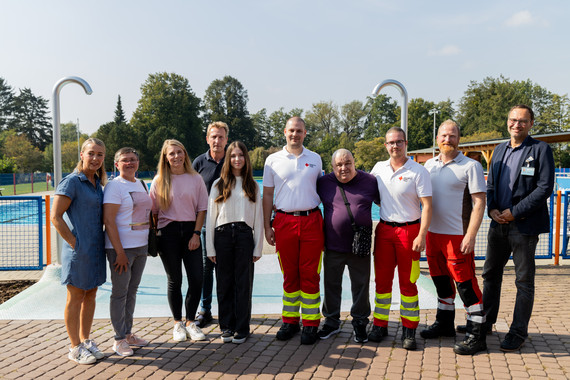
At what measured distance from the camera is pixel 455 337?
14.6 ft

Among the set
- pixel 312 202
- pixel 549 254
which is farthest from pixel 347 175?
pixel 549 254

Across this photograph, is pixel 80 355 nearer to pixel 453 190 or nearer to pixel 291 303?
pixel 291 303

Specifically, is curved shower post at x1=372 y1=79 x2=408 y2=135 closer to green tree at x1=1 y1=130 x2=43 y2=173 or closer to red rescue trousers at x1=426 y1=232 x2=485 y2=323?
red rescue trousers at x1=426 y1=232 x2=485 y2=323

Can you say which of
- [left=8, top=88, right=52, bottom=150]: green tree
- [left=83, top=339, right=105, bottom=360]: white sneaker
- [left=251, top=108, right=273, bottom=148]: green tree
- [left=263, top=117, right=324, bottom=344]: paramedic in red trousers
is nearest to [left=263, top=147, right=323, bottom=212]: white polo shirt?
[left=263, top=117, right=324, bottom=344]: paramedic in red trousers

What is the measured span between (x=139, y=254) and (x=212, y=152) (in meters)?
1.39

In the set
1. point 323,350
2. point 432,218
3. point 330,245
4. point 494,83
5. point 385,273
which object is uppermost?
point 494,83

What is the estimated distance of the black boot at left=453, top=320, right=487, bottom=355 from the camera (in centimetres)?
401

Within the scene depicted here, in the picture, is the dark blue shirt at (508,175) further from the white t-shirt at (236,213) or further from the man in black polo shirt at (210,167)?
the man in black polo shirt at (210,167)

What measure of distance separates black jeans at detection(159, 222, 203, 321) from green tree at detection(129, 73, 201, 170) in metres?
57.9

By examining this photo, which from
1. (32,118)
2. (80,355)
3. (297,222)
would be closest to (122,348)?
(80,355)

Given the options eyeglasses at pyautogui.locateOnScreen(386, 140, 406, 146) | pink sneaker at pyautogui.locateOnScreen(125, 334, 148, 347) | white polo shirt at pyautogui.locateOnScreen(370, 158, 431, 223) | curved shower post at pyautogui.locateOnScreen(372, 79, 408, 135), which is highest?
curved shower post at pyautogui.locateOnScreen(372, 79, 408, 135)

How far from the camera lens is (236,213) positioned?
426 centimetres

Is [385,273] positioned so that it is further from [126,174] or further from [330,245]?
[126,174]

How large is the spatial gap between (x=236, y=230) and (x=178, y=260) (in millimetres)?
661
